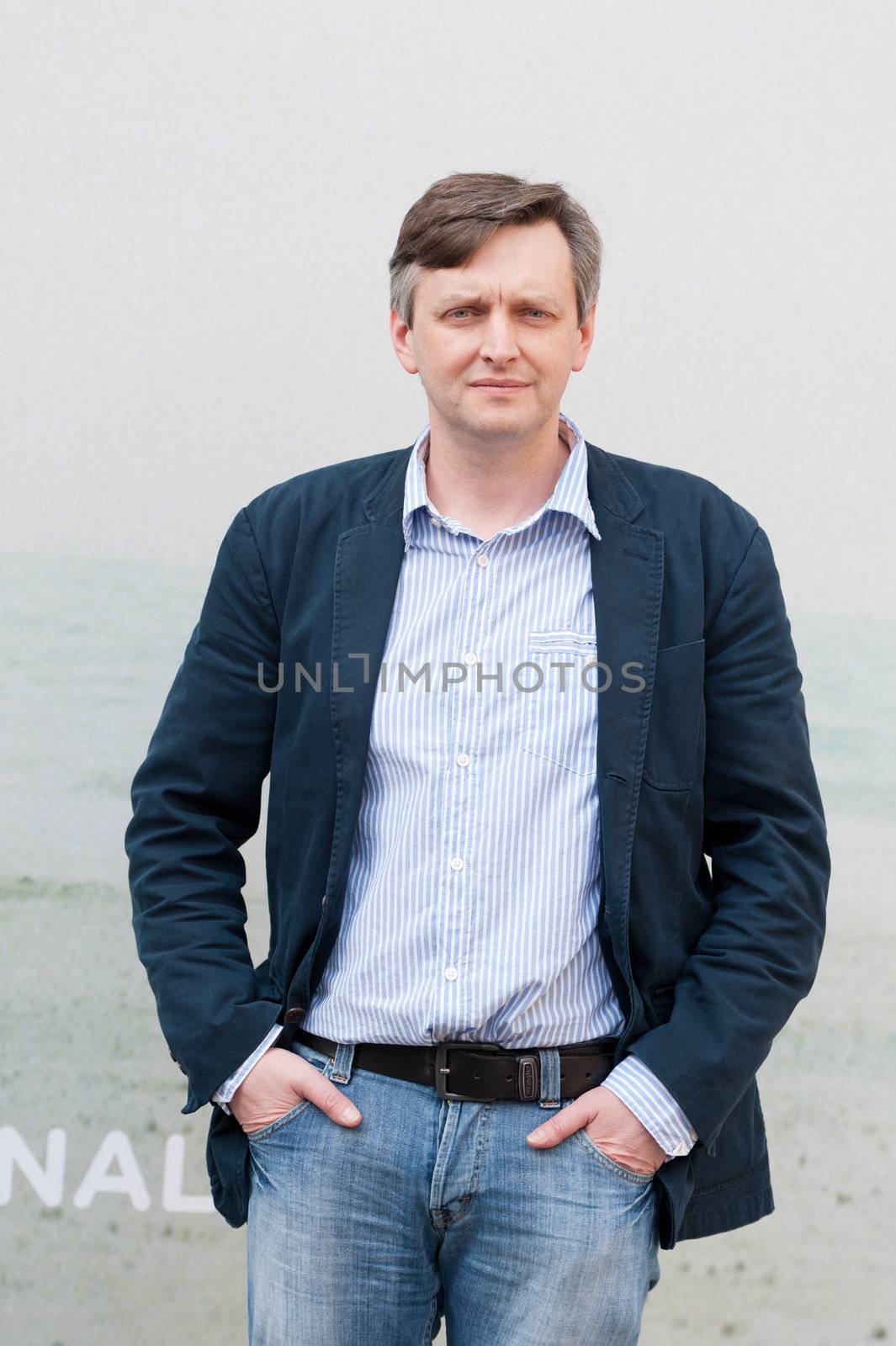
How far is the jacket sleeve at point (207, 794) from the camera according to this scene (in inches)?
63.9

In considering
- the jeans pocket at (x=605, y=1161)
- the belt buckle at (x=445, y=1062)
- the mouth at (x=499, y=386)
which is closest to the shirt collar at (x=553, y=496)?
the mouth at (x=499, y=386)

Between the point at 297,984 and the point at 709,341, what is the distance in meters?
1.37

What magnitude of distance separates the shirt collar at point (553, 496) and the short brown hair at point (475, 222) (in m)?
0.17

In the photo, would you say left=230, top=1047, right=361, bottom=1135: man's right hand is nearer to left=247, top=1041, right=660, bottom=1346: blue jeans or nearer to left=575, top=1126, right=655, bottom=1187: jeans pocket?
left=247, top=1041, right=660, bottom=1346: blue jeans

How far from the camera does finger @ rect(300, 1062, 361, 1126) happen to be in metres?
1.53

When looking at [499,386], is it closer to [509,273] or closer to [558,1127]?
[509,273]

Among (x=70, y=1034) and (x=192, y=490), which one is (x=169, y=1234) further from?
(x=192, y=490)

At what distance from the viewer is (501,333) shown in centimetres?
156

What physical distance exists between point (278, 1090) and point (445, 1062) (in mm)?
213

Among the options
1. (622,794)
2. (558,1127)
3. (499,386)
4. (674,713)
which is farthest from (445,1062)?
Result: (499,386)

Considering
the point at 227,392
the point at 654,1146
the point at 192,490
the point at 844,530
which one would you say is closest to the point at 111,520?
the point at 192,490

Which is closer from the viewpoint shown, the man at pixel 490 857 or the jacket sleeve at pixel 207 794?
the man at pixel 490 857

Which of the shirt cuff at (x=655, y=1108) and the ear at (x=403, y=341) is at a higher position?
the ear at (x=403, y=341)

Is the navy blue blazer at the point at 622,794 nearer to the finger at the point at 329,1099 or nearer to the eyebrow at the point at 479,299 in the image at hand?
the finger at the point at 329,1099
